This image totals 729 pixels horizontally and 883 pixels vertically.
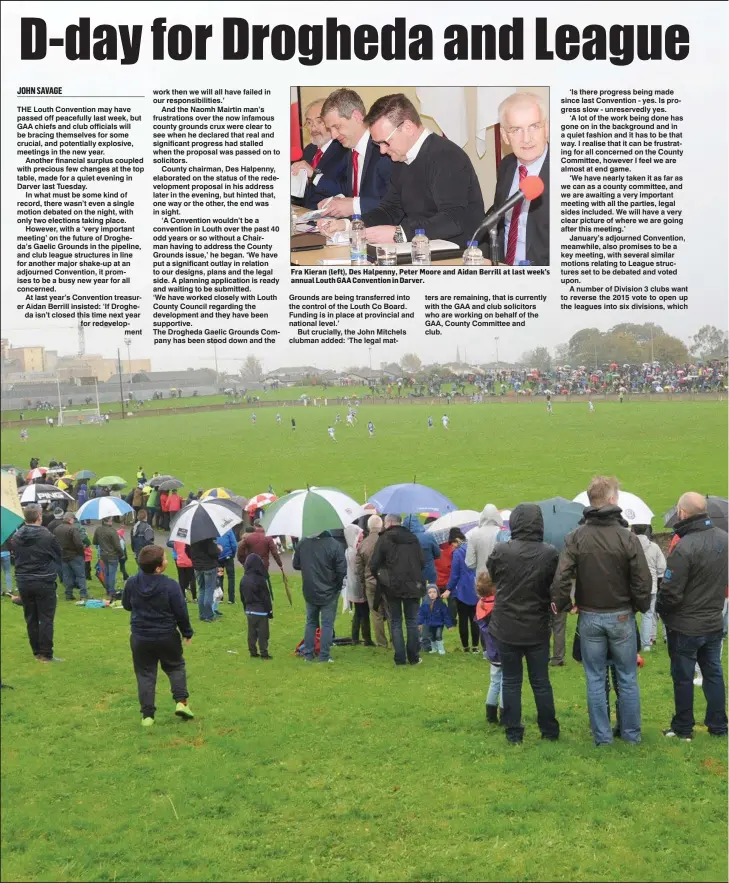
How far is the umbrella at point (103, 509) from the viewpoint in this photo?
43.3 feet

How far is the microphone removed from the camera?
37.8 ft

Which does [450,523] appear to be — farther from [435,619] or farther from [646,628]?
[646,628]

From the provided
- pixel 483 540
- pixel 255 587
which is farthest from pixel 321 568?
pixel 483 540

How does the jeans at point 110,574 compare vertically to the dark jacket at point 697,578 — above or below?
below

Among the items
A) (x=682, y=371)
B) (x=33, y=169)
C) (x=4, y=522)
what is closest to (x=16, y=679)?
(x=4, y=522)

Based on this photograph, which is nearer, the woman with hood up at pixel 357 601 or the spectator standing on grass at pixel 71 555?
the woman with hood up at pixel 357 601

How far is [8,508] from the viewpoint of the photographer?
12.3 ft

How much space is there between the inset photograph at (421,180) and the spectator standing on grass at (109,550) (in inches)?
194

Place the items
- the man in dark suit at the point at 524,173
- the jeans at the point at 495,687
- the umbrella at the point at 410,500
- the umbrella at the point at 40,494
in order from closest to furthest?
1. the jeans at the point at 495,687
2. the umbrella at the point at 410,500
3. the man in dark suit at the point at 524,173
4. the umbrella at the point at 40,494

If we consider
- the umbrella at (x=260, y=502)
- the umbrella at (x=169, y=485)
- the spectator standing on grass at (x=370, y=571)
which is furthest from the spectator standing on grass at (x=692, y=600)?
the umbrella at (x=169, y=485)

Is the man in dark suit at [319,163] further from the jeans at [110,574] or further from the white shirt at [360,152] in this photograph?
the jeans at [110,574]

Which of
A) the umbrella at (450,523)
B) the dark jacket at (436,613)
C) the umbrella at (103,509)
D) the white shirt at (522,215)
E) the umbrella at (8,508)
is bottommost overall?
the dark jacket at (436,613)

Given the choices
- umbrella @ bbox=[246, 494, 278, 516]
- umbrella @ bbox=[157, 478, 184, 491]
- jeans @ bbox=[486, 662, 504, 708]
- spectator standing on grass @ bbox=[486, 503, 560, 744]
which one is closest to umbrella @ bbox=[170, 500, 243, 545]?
jeans @ bbox=[486, 662, 504, 708]

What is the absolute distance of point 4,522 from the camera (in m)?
3.74
